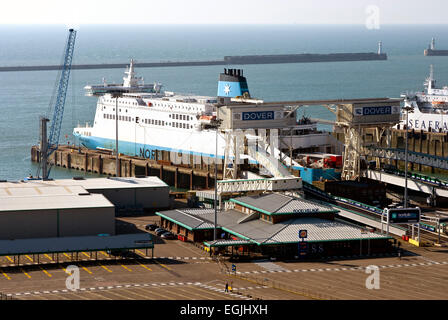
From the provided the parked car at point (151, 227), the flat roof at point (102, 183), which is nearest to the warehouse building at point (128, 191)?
the flat roof at point (102, 183)

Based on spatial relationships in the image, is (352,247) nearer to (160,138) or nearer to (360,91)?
(160,138)

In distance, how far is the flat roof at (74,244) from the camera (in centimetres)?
4934

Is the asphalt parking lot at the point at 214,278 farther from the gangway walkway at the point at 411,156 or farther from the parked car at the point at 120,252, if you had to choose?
the gangway walkway at the point at 411,156

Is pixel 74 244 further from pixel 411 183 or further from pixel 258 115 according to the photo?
pixel 411 183

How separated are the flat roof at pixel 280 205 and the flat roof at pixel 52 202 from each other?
8.60 metres

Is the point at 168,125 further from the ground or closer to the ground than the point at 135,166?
further from the ground

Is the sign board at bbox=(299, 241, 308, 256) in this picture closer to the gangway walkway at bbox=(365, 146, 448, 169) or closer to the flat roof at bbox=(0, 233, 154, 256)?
the flat roof at bbox=(0, 233, 154, 256)

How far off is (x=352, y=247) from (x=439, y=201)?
57.5 feet

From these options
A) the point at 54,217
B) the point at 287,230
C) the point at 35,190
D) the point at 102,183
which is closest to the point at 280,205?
the point at 287,230

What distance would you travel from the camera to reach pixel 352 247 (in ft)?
171

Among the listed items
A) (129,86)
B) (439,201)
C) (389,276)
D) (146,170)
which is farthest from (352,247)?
(129,86)

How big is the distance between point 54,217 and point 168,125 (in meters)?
40.0

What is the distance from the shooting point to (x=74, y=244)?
50.6 metres

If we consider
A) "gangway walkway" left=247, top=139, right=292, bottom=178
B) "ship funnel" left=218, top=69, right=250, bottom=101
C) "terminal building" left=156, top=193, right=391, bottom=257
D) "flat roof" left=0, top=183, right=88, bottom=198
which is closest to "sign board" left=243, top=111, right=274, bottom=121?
"gangway walkway" left=247, top=139, right=292, bottom=178
